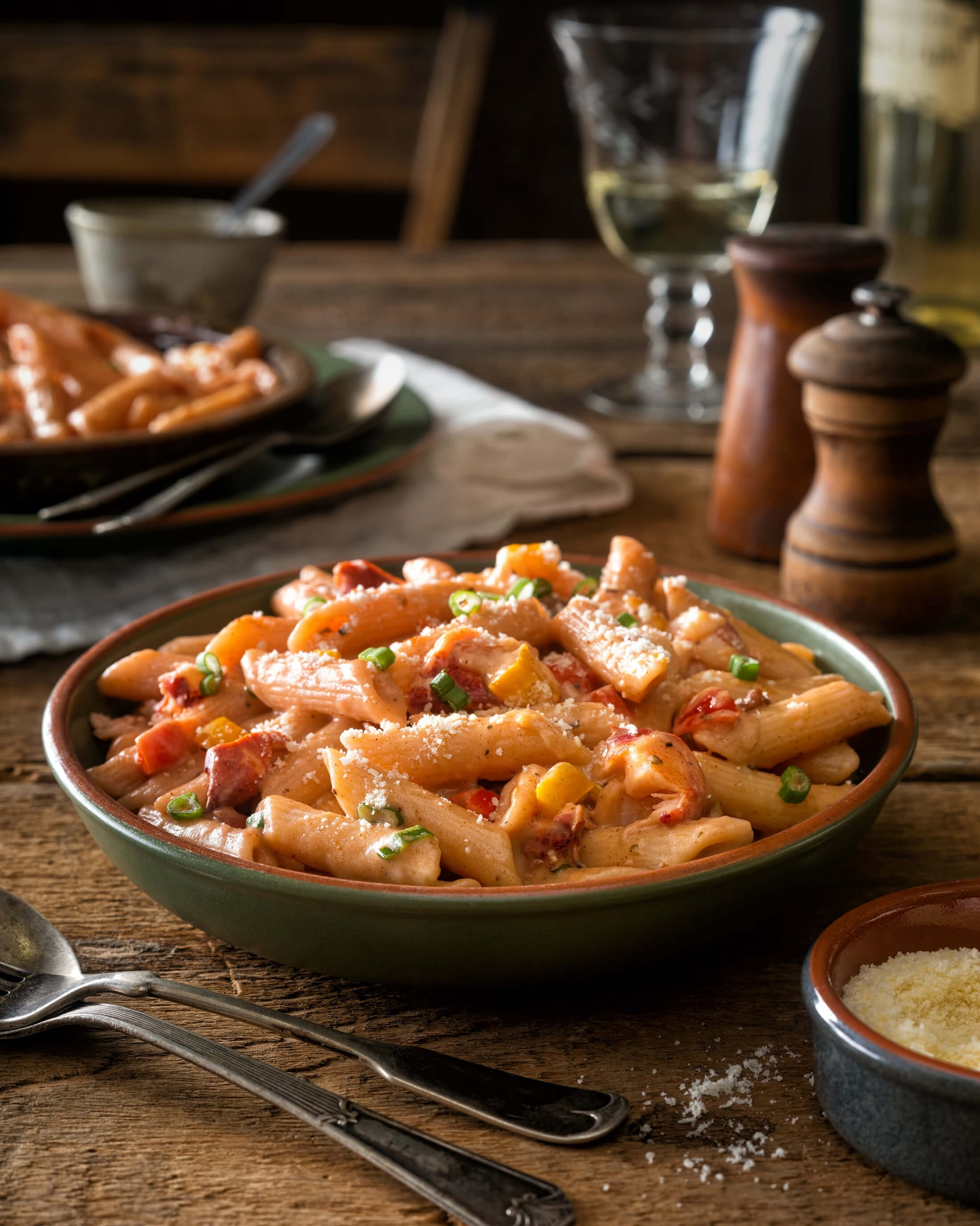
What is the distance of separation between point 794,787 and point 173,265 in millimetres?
2047

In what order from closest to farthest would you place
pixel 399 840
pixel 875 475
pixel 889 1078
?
pixel 889 1078 → pixel 399 840 → pixel 875 475

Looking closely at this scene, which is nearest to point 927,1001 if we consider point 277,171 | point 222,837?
point 222,837

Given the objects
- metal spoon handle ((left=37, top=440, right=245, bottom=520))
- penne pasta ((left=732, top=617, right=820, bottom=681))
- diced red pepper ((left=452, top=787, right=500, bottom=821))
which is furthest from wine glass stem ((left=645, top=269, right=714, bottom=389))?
diced red pepper ((left=452, top=787, right=500, bottom=821))

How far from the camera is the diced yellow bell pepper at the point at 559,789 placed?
116 cm

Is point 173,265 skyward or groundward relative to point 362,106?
groundward

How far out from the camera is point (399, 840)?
1.10 meters

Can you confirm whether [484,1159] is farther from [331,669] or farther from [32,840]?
[32,840]

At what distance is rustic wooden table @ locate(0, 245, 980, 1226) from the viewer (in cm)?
94

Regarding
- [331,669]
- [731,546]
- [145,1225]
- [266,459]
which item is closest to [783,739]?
[331,669]

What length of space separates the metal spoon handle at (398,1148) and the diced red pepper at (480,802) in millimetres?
294

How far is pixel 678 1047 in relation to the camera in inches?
43.0

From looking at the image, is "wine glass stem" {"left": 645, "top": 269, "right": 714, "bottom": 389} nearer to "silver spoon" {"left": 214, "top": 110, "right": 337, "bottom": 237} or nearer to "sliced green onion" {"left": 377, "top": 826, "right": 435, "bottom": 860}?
"silver spoon" {"left": 214, "top": 110, "right": 337, "bottom": 237}

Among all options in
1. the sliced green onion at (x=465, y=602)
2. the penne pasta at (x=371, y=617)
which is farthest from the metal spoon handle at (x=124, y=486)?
the sliced green onion at (x=465, y=602)

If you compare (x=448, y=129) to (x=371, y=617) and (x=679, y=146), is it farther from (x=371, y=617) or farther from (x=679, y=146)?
(x=371, y=617)
